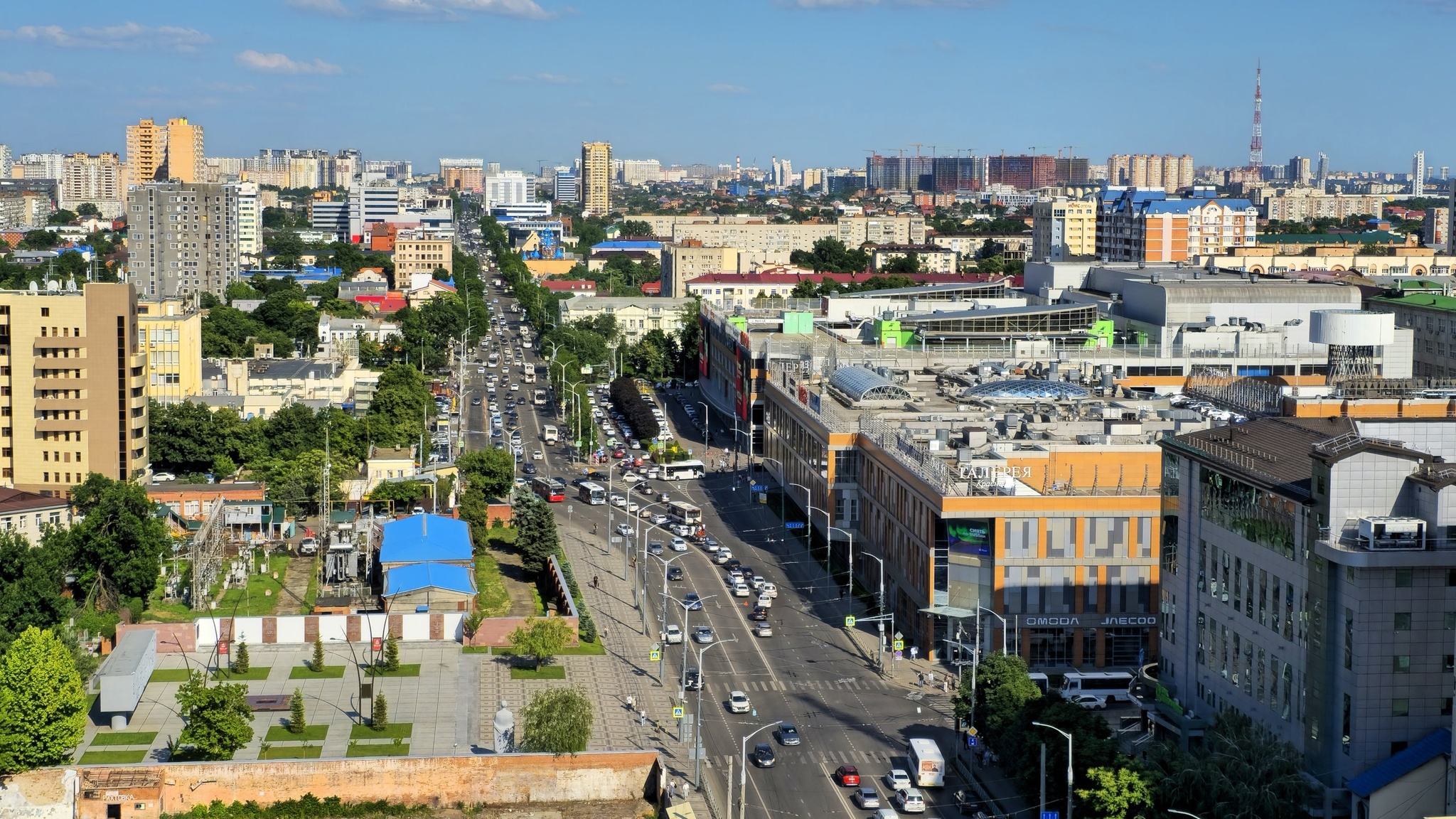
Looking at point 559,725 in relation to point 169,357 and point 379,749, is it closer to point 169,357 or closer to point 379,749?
point 379,749

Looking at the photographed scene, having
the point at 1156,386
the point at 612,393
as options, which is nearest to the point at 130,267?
the point at 612,393

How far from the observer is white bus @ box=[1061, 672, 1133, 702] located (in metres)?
47.1

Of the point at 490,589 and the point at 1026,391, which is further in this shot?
the point at 1026,391

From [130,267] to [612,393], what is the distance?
61910 millimetres

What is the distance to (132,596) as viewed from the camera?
56188mm

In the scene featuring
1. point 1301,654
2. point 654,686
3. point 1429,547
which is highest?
point 1429,547

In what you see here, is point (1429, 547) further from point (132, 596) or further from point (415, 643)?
point (132, 596)

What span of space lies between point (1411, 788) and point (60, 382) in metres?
52.7

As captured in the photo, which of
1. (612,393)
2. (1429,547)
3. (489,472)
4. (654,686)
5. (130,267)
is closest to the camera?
(1429,547)

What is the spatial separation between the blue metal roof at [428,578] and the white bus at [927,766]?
18.3 meters

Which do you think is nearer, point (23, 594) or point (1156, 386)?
point (23, 594)

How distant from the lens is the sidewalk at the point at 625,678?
43.3 meters

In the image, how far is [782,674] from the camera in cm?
5009

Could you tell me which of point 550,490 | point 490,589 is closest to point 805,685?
point 490,589
